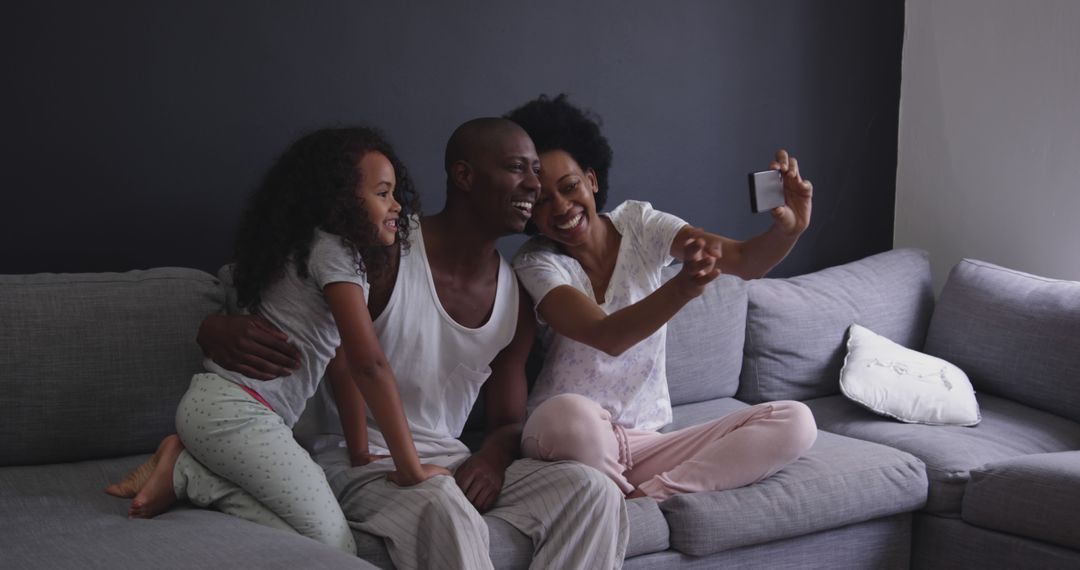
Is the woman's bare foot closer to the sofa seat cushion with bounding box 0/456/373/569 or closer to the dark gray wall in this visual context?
the sofa seat cushion with bounding box 0/456/373/569

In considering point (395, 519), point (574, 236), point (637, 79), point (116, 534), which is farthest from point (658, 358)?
point (116, 534)

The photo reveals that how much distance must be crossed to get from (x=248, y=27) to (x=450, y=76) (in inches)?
20.1

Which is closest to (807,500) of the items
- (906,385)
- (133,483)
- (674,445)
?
(674,445)

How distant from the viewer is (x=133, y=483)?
1.83 meters

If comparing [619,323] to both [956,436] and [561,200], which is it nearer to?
[561,200]

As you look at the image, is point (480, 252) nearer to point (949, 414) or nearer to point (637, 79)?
point (637, 79)

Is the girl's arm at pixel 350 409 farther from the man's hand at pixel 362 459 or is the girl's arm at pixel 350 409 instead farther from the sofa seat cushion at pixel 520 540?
the sofa seat cushion at pixel 520 540

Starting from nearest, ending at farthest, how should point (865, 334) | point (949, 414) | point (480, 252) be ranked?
point (480, 252)
point (949, 414)
point (865, 334)

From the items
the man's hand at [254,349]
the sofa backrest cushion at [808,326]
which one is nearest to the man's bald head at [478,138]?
the man's hand at [254,349]

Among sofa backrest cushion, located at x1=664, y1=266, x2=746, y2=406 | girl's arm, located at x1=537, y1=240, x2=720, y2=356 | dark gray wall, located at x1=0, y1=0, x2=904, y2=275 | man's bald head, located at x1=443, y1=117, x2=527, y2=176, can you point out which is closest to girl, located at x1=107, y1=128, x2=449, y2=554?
man's bald head, located at x1=443, y1=117, x2=527, y2=176

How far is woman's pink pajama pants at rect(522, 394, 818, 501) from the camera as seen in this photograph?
6.64 feet

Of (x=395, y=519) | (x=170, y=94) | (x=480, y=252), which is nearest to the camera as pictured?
(x=395, y=519)

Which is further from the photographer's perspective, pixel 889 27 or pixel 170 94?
pixel 889 27

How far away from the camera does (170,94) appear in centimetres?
233
